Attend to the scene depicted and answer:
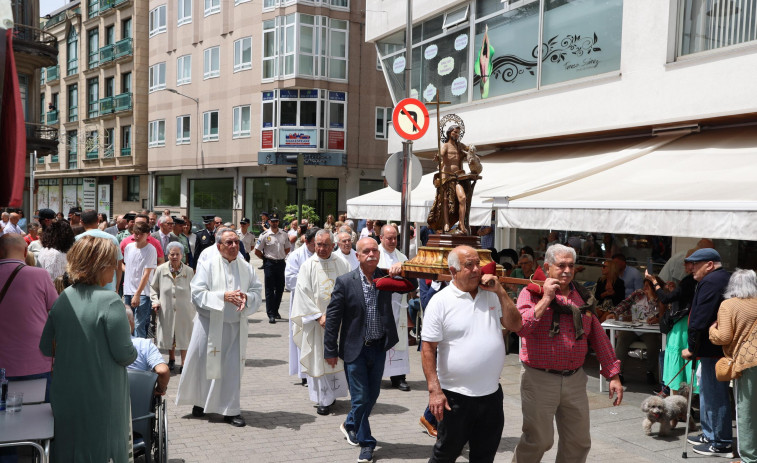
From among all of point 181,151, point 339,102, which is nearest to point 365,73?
point 339,102

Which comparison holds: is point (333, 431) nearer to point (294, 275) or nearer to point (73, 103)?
point (294, 275)

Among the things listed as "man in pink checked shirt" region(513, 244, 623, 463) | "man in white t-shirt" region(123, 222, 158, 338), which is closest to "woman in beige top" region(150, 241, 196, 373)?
"man in white t-shirt" region(123, 222, 158, 338)

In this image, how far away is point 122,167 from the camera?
43.2 meters

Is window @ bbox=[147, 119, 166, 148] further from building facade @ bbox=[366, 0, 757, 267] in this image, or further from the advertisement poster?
building facade @ bbox=[366, 0, 757, 267]

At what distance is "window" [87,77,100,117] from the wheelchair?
146 feet

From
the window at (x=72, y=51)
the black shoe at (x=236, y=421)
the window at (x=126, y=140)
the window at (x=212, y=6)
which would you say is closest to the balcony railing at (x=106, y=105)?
the window at (x=126, y=140)

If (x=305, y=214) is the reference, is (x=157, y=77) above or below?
above

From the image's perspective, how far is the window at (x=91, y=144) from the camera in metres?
45.5

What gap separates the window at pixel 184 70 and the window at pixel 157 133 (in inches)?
115

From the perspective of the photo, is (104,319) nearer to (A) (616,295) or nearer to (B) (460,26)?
(A) (616,295)

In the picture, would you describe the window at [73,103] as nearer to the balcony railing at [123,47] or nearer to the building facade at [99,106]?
the building facade at [99,106]

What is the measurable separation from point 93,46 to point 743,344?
47.8m

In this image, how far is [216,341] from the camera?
7.24 m

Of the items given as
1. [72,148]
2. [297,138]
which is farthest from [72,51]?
[297,138]
